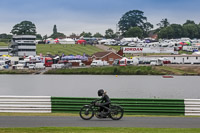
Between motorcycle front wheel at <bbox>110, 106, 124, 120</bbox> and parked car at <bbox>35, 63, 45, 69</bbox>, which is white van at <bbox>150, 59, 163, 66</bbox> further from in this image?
motorcycle front wheel at <bbox>110, 106, 124, 120</bbox>

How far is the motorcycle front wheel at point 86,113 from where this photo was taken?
72.3 ft

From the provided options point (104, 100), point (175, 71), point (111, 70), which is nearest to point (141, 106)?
point (104, 100)

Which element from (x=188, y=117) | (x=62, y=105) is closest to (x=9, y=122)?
(x=62, y=105)

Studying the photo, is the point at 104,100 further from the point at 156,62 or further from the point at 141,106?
the point at 156,62

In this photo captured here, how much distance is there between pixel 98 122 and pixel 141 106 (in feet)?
14.2

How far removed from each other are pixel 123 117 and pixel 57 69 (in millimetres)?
71815

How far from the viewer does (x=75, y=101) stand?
82.2 ft

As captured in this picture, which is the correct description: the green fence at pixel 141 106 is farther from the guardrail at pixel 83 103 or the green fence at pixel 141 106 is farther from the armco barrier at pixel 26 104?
the armco barrier at pixel 26 104

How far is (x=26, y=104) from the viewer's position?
2458 cm

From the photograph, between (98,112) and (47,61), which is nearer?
(98,112)

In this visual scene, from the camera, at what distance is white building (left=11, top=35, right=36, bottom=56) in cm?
13700

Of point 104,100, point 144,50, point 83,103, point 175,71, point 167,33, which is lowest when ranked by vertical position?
point 83,103

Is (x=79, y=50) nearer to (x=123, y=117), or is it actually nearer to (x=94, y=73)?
(x=94, y=73)

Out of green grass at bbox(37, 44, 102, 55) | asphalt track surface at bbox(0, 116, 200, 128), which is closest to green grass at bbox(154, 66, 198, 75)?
green grass at bbox(37, 44, 102, 55)
